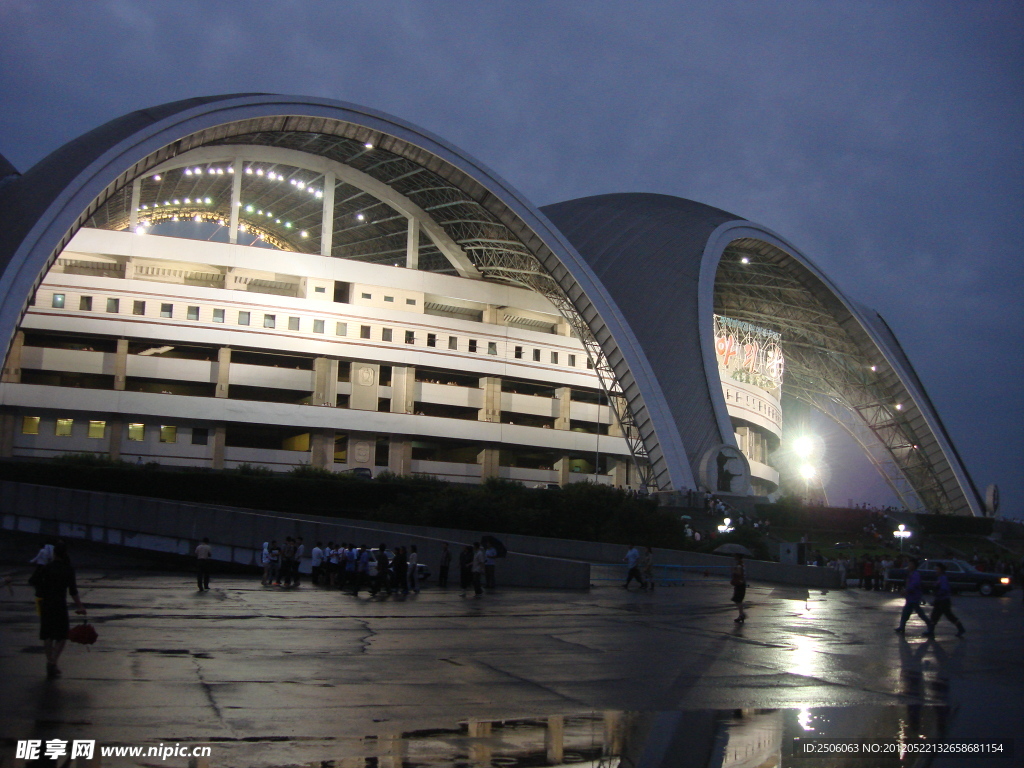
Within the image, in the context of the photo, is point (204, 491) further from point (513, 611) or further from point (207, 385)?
point (513, 611)

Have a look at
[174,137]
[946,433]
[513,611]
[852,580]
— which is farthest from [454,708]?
[946,433]

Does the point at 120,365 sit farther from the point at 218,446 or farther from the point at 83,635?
the point at 83,635

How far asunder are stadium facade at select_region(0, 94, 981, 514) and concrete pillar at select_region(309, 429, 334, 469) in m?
0.15

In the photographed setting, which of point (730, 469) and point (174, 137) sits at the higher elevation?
point (174, 137)

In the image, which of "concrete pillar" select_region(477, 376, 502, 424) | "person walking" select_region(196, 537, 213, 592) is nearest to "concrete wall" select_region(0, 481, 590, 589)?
"person walking" select_region(196, 537, 213, 592)

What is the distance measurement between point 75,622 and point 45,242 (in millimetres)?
29562

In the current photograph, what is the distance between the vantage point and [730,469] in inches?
2032

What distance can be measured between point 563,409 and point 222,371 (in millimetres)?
23370

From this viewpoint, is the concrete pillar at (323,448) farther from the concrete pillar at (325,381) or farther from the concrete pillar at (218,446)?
the concrete pillar at (218,446)

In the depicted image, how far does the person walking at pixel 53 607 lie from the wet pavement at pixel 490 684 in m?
0.34

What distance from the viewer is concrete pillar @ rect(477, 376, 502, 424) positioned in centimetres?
6538

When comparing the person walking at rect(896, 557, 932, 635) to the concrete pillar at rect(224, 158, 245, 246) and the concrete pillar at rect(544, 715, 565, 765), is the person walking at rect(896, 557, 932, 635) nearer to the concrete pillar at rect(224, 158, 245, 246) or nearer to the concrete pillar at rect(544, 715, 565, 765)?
the concrete pillar at rect(544, 715, 565, 765)

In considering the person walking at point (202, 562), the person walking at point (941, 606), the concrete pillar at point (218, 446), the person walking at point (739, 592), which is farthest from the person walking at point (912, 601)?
the concrete pillar at point (218, 446)

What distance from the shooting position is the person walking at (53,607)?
35.1 feet
